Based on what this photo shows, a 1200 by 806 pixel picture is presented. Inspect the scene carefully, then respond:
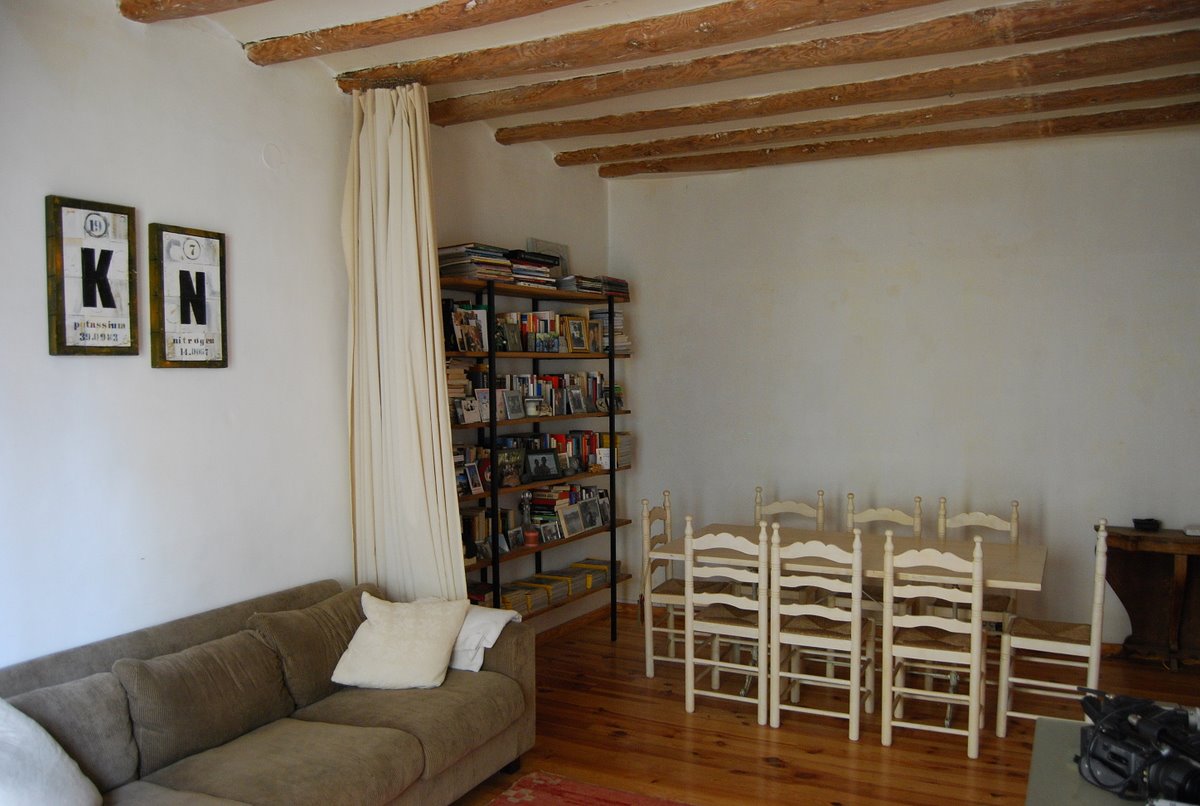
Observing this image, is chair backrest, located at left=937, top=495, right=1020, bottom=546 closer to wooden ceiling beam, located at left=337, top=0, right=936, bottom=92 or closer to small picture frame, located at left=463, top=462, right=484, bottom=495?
small picture frame, located at left=463, top=462, right=484, bottom=495

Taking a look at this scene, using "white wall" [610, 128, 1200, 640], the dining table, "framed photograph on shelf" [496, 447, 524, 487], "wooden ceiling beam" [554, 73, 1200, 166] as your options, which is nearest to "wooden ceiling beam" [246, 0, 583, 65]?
"wooden ceiling beam" [554, 73, 1200, 166]

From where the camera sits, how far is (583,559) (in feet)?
19.2

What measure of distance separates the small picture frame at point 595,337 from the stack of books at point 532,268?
52 centimetres

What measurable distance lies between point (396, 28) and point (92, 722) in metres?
2.48

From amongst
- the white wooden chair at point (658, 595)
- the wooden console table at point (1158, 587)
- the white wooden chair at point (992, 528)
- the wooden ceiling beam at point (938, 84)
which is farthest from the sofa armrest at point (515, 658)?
the wooden console table at point (1158, 587)

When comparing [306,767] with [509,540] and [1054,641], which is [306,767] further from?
[1054,641]

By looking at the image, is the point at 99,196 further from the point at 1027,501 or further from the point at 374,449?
the point at 1027,501

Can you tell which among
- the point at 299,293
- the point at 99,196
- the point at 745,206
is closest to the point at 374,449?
the point at 299,293

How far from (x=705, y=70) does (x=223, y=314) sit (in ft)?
7.08

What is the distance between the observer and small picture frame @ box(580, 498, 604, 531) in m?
5.38

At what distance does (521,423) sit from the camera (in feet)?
17.0

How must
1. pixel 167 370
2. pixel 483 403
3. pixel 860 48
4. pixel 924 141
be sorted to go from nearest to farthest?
pixel 167 370 < pixel 860 48 < pixel 483 403 < pixel 924 141

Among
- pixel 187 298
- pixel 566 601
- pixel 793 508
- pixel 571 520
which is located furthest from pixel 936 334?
pixel 187 298

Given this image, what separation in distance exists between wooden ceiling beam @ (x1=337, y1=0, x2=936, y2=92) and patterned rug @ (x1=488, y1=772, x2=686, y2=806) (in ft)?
9.13
